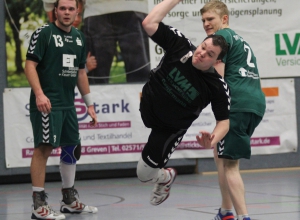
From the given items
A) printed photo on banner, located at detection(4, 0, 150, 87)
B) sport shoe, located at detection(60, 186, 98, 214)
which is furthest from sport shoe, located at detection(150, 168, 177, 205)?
printed photo on banner, located at detection(4, 0, 150, 87)

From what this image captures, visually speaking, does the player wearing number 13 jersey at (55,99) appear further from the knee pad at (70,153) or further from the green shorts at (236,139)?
the green shorts at (236,139)

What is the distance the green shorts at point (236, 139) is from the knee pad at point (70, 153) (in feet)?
6.15

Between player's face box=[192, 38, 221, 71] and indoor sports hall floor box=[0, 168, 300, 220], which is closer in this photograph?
player's face box=[192, 38, 221, 71]

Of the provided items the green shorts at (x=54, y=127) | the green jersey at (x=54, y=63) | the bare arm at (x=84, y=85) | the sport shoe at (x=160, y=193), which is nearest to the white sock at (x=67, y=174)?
the green shorts at (x=54, y=127)

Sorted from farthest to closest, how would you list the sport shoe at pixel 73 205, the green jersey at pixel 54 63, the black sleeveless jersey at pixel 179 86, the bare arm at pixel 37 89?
the sport shoe at pixel 73 205 → the green jersey at pixel 54 63 → the bare arm at pixel 37 89 → the black sleeveless jersey at pixel 179 86

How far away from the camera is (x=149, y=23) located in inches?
199

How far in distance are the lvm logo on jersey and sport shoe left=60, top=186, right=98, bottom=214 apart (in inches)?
205

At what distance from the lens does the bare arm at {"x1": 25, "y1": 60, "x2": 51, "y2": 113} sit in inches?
243

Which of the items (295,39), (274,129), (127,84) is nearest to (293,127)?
(274,129)

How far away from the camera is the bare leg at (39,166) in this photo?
635cm

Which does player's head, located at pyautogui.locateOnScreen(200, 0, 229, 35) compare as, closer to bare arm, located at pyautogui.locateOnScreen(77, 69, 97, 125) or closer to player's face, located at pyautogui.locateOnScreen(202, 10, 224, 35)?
player's face, located at pyautogui.locateOnScreen(202, 10, 224, 35)

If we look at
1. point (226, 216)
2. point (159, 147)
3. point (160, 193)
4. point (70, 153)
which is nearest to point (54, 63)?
point (70, 153)

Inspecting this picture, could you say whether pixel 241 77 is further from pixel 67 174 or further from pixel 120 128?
pixel 120 128

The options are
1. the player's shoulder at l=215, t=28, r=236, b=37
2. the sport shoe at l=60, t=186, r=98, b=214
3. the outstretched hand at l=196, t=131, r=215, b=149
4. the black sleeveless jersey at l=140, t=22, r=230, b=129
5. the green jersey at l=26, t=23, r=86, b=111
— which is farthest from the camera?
the sport shoe at l=60, t=186, r=98, b=214
